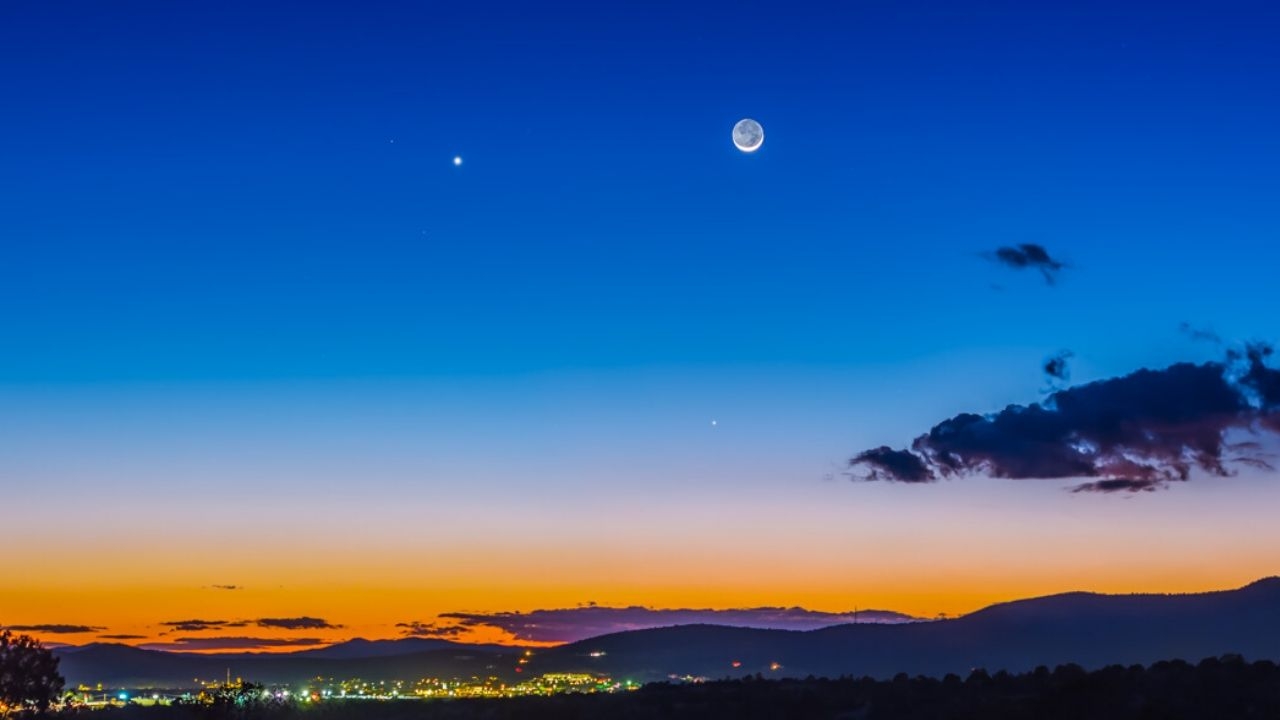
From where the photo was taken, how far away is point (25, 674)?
347ft

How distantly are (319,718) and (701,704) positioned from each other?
4582 centimetres

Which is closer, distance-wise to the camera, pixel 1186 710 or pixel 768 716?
pixel 1186 710

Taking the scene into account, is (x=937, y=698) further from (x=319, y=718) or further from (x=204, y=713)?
(x=319, y=718)

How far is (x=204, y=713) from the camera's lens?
330 feet

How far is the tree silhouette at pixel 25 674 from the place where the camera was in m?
105

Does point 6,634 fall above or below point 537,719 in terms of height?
above

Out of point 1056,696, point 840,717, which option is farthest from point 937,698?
point 1056,696

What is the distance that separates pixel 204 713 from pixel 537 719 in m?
23.4

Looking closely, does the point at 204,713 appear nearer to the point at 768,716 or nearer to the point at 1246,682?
the point at 768,716

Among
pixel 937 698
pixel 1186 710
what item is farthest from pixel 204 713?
pixel 1186 710

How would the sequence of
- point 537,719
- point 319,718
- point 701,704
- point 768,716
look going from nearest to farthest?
1. point 768,716
2. point 701,704
3. point 537,719
4. point 319,718

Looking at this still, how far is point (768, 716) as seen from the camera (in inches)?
3179

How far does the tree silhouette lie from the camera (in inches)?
4149

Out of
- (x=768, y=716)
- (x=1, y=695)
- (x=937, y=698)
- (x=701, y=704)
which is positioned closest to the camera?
(x=937, y=698)
